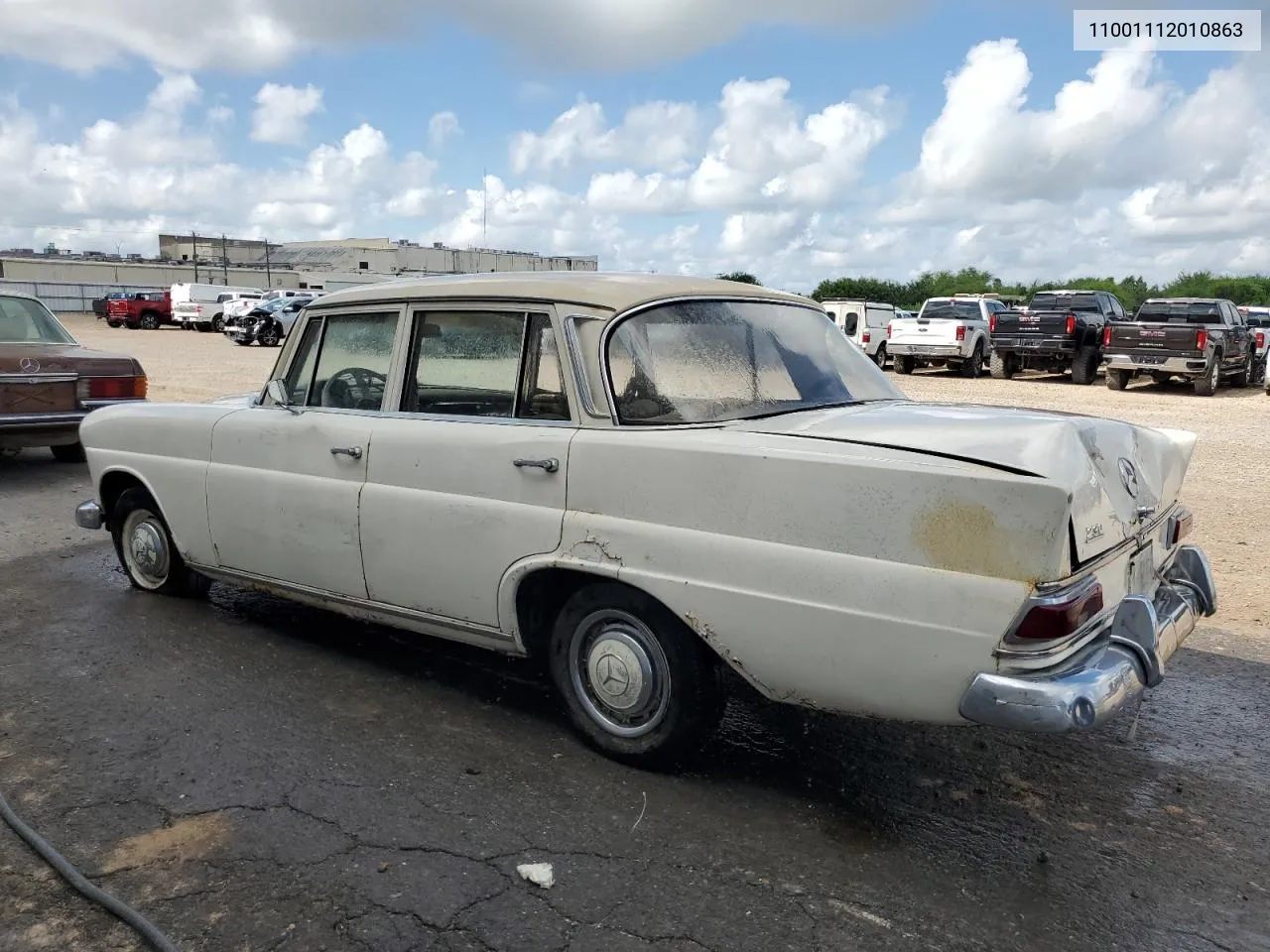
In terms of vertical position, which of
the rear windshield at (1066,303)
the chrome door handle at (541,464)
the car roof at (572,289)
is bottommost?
the chrome door handle at (541,464)

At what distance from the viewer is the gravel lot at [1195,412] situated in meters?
6.35

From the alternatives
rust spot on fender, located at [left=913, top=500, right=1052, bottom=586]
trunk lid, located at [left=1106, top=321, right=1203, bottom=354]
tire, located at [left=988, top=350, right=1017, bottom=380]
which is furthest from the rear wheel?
rust spot on fender, located at [left=913, top=500, right=1052, bottom=586]

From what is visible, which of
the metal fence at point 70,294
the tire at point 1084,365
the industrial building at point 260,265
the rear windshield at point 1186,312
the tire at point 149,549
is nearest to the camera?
the tire at point 149,549

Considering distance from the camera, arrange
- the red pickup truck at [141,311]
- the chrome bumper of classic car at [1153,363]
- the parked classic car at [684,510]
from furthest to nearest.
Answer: the red pickup truck at [141,311]
the chrome bumper of classic car at [1153,363]
the parked classic car at [684,510]

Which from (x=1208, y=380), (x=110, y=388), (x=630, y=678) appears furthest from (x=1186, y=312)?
(x=630, y=678)

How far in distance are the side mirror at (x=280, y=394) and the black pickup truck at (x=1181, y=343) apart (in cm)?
1787

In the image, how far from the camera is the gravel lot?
250 inches

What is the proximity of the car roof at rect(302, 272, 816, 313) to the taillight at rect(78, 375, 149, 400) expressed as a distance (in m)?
5.88

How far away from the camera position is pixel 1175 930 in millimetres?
2623

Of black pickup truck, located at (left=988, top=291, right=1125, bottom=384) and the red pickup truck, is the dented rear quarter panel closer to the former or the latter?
black pickup truck, located at (left=988, top=291, right=1125, bottom=384)

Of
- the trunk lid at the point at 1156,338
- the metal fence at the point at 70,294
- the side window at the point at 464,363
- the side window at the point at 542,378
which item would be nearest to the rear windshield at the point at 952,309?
the trunk lid at the point at 1156,338

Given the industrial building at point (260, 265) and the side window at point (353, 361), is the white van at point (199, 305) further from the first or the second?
the side window at point (353, 361)

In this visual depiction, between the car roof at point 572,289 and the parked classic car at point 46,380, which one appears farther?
the parked classic car at point 46,380

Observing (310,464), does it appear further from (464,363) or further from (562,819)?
(562,819)
